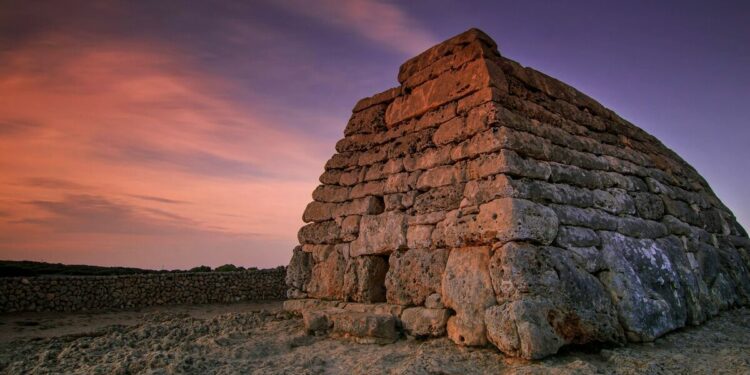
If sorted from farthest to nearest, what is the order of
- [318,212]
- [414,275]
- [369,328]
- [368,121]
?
[368,121], [318,212], [414,275], [369,328]

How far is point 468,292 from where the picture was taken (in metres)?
4.03

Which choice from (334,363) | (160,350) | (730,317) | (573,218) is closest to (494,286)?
(573,218)

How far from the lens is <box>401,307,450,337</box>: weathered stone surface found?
13.8 feet

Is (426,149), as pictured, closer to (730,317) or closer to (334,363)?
(334,363)

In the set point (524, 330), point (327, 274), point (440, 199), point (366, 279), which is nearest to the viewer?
point (524, 330)

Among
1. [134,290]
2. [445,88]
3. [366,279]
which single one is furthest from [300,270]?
[134,290]

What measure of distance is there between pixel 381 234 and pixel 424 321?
1.28m

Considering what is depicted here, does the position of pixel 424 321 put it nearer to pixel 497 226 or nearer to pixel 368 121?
pixel 497 226

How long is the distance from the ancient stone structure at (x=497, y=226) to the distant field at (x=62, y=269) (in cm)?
1562

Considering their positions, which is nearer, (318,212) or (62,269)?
(318,212)

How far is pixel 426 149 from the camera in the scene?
532 centimetres

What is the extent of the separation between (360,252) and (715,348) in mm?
3709

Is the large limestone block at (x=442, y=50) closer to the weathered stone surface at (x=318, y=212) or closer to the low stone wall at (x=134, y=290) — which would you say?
the weathered stone surface at (x=318, y=212)

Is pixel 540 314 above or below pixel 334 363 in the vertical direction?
above
